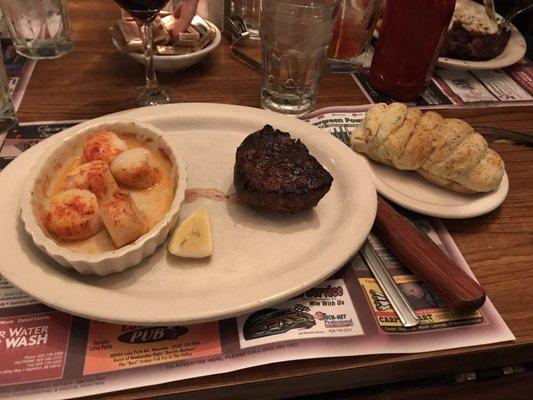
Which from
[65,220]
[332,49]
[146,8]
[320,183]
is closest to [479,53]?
[332,49]

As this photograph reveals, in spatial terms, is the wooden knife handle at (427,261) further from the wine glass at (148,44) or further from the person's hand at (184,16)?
the person's hand at (184,16)

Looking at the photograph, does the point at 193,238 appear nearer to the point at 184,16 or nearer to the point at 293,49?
the point at 293,49

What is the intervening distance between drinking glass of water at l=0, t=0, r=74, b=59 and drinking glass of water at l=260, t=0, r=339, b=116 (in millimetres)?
648

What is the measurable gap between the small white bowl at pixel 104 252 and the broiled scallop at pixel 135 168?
0.16 feet

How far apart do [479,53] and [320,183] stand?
0.96 metres

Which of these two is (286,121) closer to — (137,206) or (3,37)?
(137,206)

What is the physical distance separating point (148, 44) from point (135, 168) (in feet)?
1.57

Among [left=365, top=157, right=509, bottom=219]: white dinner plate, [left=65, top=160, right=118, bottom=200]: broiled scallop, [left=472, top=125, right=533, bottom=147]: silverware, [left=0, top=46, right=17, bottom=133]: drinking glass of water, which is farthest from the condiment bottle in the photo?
[left=0, top=46, right=17, bottom=133]: drinking glass of water

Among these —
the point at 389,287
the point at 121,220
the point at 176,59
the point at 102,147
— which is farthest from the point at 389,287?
the point at 176,59

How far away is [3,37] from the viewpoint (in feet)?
4.59

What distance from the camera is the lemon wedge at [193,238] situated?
76cm

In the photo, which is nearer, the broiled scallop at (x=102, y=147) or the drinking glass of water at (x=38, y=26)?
the broiled scallop at (x=102, y=147)

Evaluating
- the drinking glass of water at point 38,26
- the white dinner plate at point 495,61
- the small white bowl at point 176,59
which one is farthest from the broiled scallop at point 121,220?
the white dinner plate at point 495,61

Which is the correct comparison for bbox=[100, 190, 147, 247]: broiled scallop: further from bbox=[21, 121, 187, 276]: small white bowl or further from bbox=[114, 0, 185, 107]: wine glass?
bbox=[114, 0, 185, 107]: wine glass
